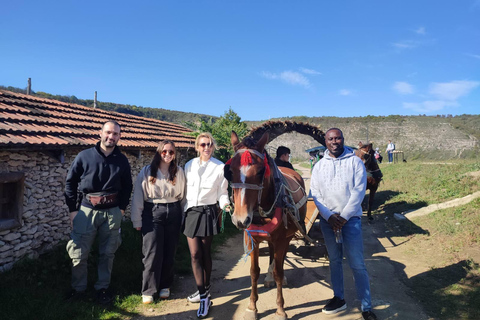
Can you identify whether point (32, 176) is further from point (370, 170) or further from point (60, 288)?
point (370, 170)

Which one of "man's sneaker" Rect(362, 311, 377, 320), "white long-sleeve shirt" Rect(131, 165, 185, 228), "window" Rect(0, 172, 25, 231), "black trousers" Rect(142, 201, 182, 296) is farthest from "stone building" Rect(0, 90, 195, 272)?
"man's sneaker" Rect(362, 311, 377, 320)

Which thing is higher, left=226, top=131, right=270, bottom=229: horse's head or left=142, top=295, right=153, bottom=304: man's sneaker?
left=226, top=131, right=270, bottom=229: horse's head

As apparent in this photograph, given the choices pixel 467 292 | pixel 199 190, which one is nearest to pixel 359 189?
pixel 199 190

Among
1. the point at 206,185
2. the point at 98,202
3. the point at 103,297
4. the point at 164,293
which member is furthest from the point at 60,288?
the point at 206,185

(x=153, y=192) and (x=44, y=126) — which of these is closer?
(x=153, y=192)

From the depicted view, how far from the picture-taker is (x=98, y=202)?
3463 millimetres

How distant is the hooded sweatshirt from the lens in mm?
3389

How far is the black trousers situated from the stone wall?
2280mm

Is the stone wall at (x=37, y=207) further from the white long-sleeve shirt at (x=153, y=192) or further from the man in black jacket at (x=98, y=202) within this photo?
the white long-sleeve shirt at (x=153, y=192)

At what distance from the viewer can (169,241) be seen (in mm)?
3973

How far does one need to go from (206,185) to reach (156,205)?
778 mm

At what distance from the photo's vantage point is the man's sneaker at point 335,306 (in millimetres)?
3619

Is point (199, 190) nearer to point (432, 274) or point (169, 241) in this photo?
point (169, 241)

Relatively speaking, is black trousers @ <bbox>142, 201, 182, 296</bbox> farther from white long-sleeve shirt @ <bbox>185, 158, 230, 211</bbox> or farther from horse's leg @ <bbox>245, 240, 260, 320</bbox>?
horse's leg @ <bbox>245, 240, 260, 320</bbox>
